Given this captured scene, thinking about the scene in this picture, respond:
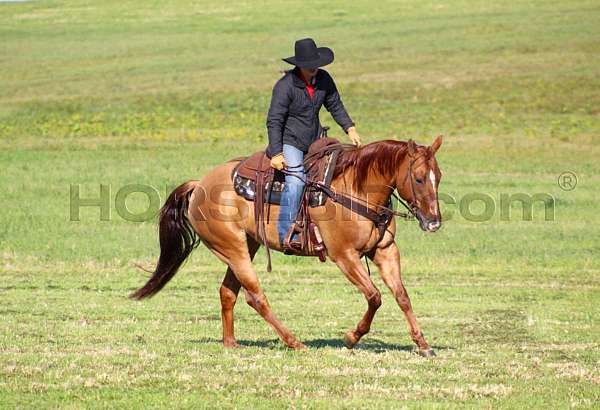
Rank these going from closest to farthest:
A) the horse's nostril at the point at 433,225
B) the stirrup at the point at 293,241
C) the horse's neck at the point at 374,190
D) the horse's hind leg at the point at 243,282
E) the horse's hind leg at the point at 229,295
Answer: the horse's nostril at the point at 433,225
the horse's neck at the point at 374,190
the stirrup at the point at 293,241
the horse's hind leg at the point at 243,282
the horse's hind leg at the point at 229,295

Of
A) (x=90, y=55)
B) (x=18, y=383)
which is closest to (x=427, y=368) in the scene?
(x=18, y=383)

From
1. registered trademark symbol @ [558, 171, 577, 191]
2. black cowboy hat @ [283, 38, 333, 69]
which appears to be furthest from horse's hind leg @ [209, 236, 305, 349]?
registered trademark symbol @ [558, 171, 577, 191]

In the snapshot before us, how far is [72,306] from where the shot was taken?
47.0 ft

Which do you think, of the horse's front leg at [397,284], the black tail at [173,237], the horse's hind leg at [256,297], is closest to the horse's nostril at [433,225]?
the horse's front leg at [397,284]

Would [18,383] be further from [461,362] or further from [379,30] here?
[379,30]

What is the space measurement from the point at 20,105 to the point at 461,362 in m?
42.8

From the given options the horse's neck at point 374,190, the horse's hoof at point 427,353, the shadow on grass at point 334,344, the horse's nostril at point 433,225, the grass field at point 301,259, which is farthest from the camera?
the shadow on grass at point 334,344

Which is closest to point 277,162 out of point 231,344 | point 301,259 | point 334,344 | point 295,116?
point 295,116

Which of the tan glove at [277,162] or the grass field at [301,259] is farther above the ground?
the tan glove at [277,162]

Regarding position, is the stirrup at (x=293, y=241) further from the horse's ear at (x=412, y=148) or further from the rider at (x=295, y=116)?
the horse's ear at (x=412, y=148)

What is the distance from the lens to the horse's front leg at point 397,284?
1030 centimetres

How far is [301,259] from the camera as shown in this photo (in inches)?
802

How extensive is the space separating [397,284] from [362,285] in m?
0.33

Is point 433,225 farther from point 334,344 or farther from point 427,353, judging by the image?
point 334,344
